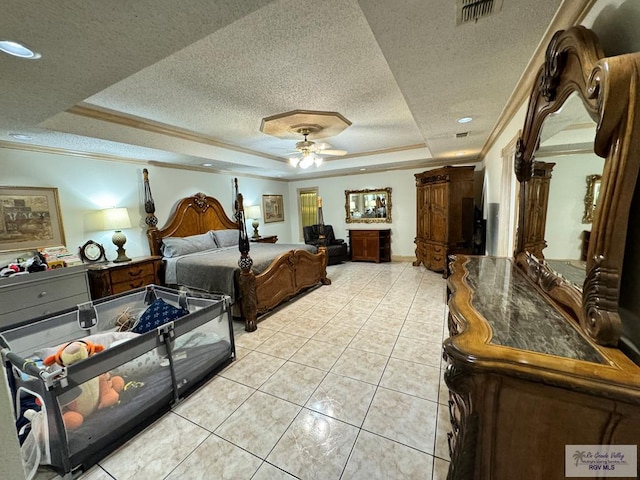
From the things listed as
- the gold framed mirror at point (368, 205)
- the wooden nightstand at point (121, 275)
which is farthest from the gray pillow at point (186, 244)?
the gold framed mirror at point (368, 205)

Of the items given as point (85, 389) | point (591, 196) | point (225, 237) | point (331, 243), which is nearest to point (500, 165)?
point (591, 196)

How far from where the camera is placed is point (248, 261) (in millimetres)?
2986

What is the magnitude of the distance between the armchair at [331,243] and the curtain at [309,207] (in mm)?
683

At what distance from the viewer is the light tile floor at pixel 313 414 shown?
1.40 m

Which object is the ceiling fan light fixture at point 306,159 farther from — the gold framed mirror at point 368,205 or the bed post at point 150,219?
the gold framed mirror at point 368,205

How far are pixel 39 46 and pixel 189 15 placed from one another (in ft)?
2.70

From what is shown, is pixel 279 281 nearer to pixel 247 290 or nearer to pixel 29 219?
pixel 247 290

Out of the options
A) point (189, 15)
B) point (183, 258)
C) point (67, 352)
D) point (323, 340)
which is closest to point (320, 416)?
point (323, 340)

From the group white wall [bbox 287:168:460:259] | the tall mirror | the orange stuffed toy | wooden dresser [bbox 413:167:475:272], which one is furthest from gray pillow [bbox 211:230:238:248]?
the tall mirror

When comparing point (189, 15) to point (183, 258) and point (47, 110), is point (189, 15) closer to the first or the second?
point (47, 110)

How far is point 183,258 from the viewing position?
3791mm

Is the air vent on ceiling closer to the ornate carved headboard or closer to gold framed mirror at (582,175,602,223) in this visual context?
gold framed mirror at (582,175,602,223)

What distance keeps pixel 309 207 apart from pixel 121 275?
15.4ft

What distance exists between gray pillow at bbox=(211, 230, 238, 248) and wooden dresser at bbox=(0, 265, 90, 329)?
2.01 meters
